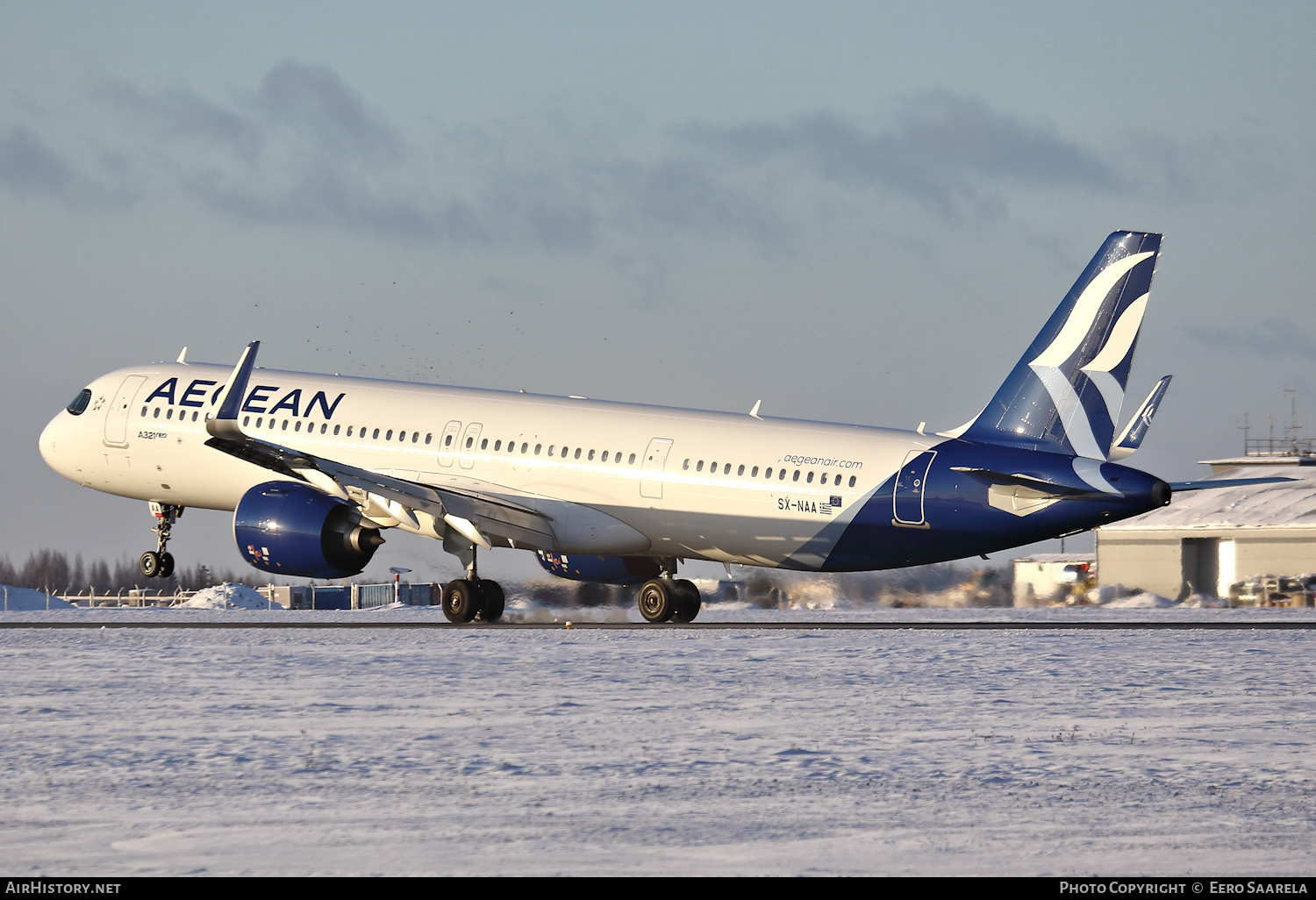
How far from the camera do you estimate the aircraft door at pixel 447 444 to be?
37062 mm

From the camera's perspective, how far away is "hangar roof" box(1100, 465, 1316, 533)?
6769 cm

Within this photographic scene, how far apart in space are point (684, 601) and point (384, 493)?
6.91 meters

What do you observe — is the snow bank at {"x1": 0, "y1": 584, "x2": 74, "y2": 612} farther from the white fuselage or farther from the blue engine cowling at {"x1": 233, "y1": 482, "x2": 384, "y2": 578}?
the blue engine cowling at {"x1": 233, "y1": 482, "x2": 384, "y2": 578}

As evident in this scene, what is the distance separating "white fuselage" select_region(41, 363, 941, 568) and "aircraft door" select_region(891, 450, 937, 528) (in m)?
0.34

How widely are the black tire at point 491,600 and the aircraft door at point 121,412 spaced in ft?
34.1

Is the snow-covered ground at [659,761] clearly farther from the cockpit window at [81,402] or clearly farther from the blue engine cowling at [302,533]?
the cockpit window at [81,402]

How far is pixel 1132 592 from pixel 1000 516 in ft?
104

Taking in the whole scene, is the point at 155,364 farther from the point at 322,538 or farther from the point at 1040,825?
the point at 1040,825

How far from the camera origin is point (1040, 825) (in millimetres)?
11789

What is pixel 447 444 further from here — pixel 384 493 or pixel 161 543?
pixel 161 543

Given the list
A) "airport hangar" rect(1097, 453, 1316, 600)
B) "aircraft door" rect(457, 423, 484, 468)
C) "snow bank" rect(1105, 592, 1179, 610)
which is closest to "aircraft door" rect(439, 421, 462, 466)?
"aircraft door" rect(457, 423, 484, 468)

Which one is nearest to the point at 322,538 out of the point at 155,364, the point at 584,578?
the point at 584,578

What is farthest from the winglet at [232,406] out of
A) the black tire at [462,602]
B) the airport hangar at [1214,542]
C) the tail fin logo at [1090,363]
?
the airport hangar at [1214,542]

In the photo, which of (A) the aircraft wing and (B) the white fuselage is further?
(B) the white fuselage
